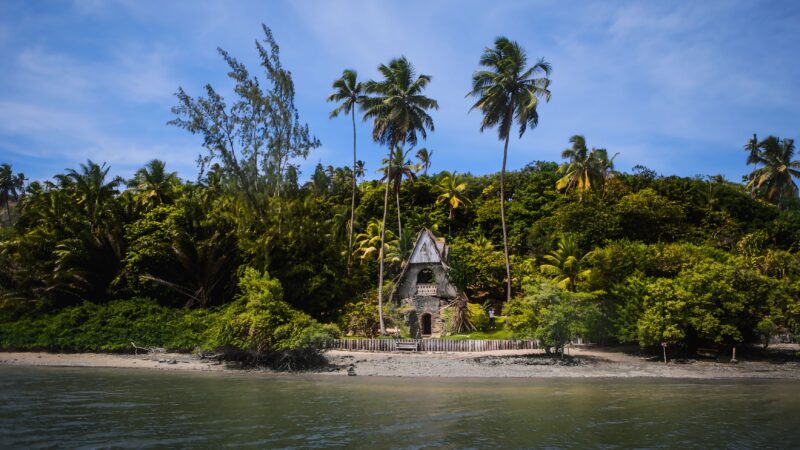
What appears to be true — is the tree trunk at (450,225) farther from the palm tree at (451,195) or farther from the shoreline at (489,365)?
the shoreline at (489,365)

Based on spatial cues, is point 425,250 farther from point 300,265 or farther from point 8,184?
point 8,184

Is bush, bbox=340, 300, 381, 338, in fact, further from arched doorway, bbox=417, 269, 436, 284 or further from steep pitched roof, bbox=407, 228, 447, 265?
steep pitched roof, bbox=407, 228, 447, 265

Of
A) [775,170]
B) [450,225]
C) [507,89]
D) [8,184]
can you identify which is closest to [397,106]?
[507,89]

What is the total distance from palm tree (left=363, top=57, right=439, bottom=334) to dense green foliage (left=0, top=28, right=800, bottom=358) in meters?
0.13

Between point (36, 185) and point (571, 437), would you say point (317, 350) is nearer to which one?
point (571, 437)

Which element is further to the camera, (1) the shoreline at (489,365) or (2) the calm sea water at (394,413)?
(1) the shoreline at (489,365)

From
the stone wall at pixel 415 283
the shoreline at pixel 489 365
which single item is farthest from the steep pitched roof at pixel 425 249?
the shoreline at pixel 489 365

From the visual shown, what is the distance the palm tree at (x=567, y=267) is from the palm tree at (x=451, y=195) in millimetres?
17661

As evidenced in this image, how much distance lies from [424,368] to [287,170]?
1870 cm

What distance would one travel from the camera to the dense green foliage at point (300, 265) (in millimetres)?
28344

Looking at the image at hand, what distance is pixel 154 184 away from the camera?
46594mm

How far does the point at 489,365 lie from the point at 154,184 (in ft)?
112

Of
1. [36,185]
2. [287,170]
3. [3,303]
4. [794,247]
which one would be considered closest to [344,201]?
[287,170]

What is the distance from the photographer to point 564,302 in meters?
28.5
